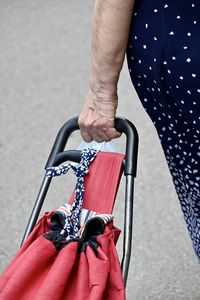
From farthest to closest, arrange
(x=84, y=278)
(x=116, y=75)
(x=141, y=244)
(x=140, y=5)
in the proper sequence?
(x=141, y=244) < (x=116, y=75) < (x=140, y=5) < (x=84, y=278)

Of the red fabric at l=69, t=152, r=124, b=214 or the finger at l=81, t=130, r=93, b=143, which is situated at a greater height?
the finger at l=81, t=130, r=93, b=143

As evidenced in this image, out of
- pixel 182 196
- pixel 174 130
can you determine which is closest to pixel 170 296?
pixel 182 196

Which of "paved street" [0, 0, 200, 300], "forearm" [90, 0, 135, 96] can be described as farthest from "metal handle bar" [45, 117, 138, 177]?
"paved street" [0, 0, 200, 300]

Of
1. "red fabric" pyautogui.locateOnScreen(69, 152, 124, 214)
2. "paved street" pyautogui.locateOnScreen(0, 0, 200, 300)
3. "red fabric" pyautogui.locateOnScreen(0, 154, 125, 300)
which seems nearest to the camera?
"red fabric" pyautogui.locateOnScreen(0, 154, 125, 300)

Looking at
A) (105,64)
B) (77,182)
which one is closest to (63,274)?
(77,182)

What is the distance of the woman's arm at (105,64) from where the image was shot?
1896 millimetres

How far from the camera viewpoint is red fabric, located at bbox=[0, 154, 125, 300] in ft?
5.59

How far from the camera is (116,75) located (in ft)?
6.66

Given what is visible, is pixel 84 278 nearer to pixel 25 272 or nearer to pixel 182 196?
pixel 25 272

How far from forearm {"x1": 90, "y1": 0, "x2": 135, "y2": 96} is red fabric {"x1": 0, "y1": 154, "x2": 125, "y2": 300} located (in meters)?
0.46

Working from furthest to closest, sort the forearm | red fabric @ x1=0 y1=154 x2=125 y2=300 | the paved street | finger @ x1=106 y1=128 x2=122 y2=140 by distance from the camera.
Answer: the paved street → finger @ x1=106 y1=128 x2=122 y2=140 → the forearm → red fabric @ x1=0 y1=154 x2=125 y2=300

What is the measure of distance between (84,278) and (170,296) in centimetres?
130

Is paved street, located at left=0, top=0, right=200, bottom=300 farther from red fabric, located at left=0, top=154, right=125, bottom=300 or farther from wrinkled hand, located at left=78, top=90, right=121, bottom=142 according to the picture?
red fabric, located at left=0, top=154, right=125, bottom=300

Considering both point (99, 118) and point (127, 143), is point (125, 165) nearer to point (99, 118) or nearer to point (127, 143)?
point (127, 143)
